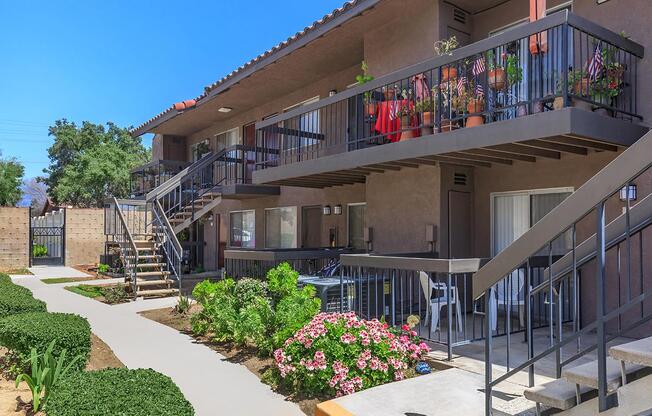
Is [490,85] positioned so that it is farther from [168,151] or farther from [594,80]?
[168,151]

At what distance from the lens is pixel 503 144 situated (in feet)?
21.5

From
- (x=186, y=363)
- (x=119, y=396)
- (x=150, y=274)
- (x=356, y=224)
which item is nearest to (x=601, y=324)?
(x=119, y=396)

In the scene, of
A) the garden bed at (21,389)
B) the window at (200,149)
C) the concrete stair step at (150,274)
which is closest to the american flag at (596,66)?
the garden bed at (21,389)

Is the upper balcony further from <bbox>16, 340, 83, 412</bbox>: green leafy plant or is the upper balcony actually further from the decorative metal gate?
the decorative metal gate

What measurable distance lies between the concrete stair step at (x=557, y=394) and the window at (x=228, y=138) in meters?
14.1

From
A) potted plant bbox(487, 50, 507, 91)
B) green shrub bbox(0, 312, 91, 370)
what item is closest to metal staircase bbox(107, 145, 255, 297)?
green shrub bbox(0, 312, 91, 370)

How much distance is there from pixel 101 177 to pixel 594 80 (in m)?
34.9

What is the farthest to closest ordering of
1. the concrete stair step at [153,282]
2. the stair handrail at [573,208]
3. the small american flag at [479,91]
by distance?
the concrete stair step at [153,282] < the small american flag at [479,91] < the stair handrail at [573,208]

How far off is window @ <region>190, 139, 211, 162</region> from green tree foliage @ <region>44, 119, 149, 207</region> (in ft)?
50.9

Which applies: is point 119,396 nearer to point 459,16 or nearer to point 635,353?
point 635,353

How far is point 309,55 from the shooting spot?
35.4 feet

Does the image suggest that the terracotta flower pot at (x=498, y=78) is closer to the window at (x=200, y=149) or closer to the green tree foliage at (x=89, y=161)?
the window at (x=200, y=149)

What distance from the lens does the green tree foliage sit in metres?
35.9

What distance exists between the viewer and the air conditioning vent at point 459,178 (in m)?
8.66
